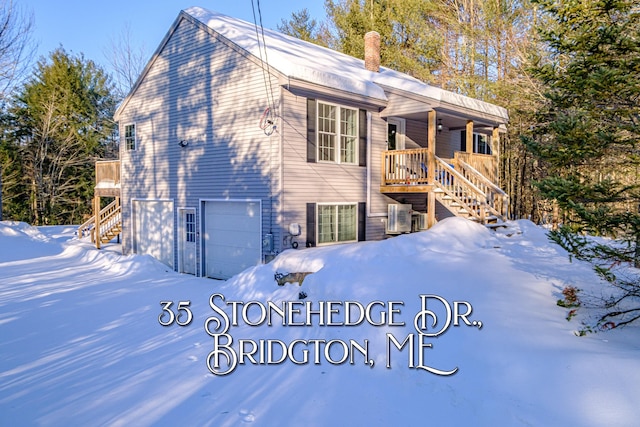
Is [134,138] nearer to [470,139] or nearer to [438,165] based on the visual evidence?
[438,165]

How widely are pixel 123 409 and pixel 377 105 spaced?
10.2 meters

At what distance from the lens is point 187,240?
13.1m

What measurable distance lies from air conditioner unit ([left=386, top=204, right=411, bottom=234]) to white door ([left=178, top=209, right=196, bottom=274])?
585cm

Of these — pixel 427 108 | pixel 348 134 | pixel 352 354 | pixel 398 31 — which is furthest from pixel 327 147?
pixel 398 31

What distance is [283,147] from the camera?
10375 millimetres

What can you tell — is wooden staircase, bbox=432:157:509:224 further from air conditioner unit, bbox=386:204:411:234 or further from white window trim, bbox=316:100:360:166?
white window trim, bbox=316:100:360:166

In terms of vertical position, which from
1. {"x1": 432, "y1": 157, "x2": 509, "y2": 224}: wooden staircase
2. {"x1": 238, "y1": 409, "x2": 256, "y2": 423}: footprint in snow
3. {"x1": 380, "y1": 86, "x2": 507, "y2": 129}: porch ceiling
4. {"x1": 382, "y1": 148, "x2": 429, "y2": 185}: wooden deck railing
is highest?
{"x1": 380, "y1": 86, "x2": 507, "y2": 129}: porch ceiling

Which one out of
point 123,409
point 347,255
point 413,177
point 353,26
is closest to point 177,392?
point 123,409

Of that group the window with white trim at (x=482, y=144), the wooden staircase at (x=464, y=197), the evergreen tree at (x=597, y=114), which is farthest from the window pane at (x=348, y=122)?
the window with white trim at (x=482, y=144)

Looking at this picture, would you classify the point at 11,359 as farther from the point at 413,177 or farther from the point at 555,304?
the point at 413,177

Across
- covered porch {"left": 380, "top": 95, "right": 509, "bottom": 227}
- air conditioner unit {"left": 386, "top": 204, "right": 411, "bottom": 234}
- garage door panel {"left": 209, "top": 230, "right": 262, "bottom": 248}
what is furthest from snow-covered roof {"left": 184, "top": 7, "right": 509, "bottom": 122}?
garage door panel {"left": 209, "top": 230, "right": 262, "bottom": 248}

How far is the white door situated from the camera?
12.9 m

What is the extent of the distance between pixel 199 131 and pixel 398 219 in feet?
21.3

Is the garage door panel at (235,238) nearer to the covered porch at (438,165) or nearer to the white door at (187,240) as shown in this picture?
the white door at (187,240)
